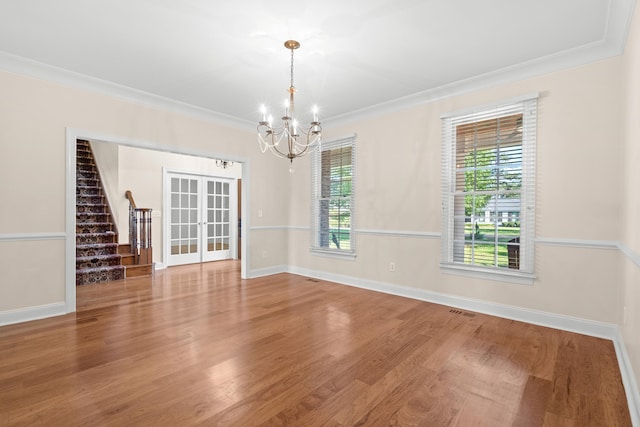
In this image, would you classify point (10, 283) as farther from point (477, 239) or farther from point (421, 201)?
point (477, 239)

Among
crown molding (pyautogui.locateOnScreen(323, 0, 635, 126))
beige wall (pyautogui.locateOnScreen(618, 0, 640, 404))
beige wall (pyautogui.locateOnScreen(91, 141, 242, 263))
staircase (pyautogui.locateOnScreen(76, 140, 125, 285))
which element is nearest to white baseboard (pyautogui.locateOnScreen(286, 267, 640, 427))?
beige wall (pyautogui.locateOnScreen(618, 0, 640, 404))

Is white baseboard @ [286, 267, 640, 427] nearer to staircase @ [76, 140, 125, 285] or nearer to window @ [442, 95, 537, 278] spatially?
window @ [442, 95, 537, 278]

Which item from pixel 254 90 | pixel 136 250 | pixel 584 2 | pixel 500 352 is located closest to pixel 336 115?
pixel 254 90

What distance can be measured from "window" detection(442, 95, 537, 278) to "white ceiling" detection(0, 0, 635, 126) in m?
0.49

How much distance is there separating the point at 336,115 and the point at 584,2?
127 inches

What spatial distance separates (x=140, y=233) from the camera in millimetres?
6031

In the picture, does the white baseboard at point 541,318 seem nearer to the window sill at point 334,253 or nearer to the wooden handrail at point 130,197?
the window sill at point 334,253

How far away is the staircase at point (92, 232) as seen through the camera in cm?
519

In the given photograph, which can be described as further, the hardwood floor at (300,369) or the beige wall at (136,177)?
the beige wall at (136,177)

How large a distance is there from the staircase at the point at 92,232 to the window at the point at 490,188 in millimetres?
5465

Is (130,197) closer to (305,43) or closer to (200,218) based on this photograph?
(200,218)

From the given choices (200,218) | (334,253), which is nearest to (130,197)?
(200,218)

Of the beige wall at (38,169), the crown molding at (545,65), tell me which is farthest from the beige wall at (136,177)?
the crown molding at (545,65)

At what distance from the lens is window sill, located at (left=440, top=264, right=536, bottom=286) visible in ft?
11.0
